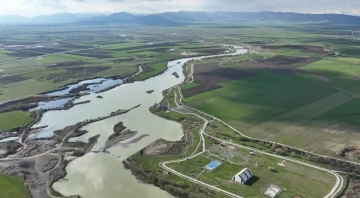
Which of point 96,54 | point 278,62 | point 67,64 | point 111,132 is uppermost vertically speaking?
point 278,62

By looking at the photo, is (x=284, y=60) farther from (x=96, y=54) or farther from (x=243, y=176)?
(x=243, y=176)

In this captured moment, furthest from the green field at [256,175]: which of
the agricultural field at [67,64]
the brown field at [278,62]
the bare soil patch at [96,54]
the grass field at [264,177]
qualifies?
the bare soil patch at [96,54]

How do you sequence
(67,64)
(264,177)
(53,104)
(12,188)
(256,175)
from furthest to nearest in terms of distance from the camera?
(67,64) → (53,104) → (256,175) → (264,177) → (12,188)

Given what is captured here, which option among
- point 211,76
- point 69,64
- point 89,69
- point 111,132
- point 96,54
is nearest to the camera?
point 111,132

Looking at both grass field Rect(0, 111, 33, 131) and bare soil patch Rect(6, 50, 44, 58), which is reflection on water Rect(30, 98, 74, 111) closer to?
grass field Rect(0, 111, 33, 131)

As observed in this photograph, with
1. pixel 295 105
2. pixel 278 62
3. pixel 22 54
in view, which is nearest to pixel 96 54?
pixel 22 54

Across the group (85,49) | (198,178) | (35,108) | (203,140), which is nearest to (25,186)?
Answer: (198,178)

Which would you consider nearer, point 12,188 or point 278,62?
point 12,188
